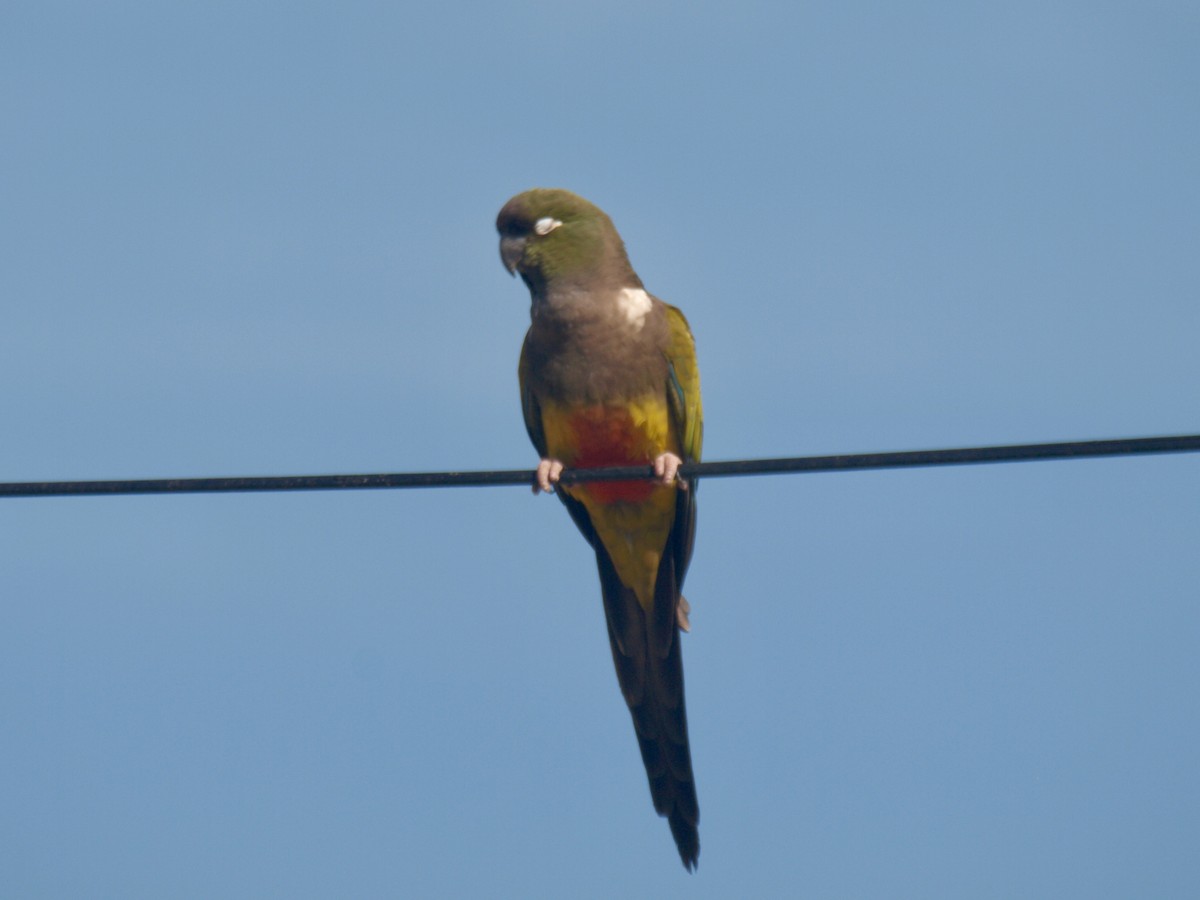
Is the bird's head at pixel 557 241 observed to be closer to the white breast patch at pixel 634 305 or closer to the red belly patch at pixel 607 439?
the white breast patch at pixel 634 305

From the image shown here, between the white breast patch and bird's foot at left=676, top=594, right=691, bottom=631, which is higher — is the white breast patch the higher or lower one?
the higher one

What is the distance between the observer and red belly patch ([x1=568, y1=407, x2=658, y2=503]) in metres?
6.88

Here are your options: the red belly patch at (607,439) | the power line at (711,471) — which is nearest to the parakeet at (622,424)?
the red belly patch at (607,439)

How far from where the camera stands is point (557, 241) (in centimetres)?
741

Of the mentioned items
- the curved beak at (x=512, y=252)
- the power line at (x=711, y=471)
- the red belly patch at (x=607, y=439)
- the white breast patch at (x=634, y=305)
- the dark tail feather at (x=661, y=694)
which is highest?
the curved beak at (x=512, y=252)

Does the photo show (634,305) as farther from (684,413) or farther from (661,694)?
(661,694)

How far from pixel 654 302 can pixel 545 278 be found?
1.80ft

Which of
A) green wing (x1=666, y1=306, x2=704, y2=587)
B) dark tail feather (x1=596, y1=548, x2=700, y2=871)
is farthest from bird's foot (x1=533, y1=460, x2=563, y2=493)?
dark tail feather (x1=596, y1=548, x2=700, y2=871)

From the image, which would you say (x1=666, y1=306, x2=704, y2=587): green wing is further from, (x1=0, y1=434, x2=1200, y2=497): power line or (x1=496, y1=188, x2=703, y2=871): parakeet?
(x1=0, y1=434, x2=1200, y2=497): power line

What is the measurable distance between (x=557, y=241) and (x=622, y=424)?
3.61 feet

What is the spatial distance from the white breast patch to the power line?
219 centimetres

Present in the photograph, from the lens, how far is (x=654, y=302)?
7.35 m

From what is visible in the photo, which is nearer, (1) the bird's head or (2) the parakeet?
(2) the parakeet

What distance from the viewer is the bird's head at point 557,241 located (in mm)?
7328
